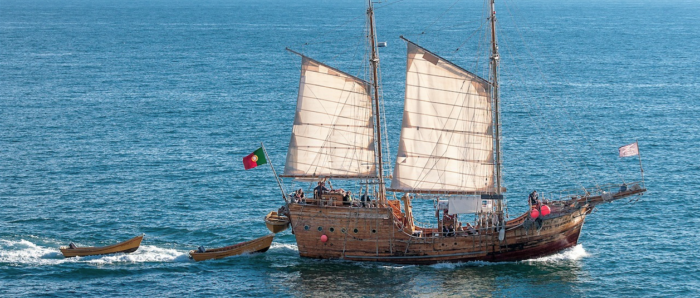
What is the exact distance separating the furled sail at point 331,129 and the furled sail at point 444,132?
10.9 feet

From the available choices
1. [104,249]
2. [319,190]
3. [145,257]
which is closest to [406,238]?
[319,190]

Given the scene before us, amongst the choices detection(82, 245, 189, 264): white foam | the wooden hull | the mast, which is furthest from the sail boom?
detection(82, 245, 189, 264): white foam

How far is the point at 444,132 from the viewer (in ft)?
259

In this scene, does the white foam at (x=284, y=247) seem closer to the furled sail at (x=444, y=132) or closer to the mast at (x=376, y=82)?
the mast at (x=376, y=82)

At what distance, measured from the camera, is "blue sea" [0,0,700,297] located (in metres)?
75.9

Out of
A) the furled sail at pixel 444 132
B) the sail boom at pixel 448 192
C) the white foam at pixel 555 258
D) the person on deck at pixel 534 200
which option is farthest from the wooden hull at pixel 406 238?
the furled sail at pixel 444 132

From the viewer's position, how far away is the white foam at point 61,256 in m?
79.5

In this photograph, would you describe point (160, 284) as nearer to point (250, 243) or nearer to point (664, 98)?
point (250, 243)

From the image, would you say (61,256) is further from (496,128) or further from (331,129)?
(496,128)

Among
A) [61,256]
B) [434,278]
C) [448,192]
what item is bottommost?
[434,278]

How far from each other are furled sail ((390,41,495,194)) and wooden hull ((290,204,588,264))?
375 cm

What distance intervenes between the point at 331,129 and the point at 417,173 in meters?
7.91

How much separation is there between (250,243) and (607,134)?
194ft

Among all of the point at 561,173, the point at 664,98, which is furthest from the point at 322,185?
the point at 664,98
